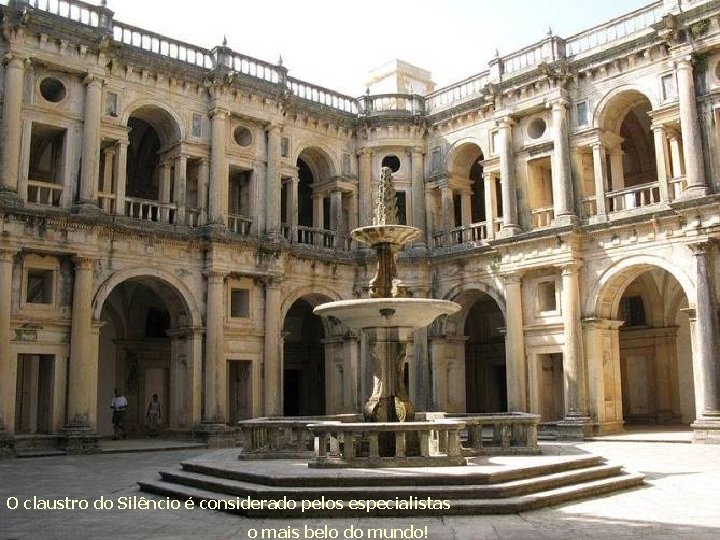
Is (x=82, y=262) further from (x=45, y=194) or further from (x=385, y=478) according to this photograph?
(x=385, y=478)

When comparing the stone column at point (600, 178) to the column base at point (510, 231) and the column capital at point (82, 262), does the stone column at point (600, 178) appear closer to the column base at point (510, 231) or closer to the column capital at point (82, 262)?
the column base at point (510, 231)

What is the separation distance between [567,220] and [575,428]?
22.2ft

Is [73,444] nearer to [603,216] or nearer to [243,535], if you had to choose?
[243,535]

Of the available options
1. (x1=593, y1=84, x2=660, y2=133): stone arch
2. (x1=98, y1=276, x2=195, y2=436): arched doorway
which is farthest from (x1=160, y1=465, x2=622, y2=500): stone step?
(x1=98, y1=276, x2=195, y2=436): arched doorway

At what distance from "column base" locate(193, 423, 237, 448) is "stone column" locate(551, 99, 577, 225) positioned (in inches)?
510

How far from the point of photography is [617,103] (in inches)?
1021

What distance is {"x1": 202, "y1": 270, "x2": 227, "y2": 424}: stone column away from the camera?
25.2 meters

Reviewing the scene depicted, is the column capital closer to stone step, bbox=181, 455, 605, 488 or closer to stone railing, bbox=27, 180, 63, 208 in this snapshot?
stone railing, bbox=27, 180, 63, 208

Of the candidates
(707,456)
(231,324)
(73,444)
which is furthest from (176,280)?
(707,456)

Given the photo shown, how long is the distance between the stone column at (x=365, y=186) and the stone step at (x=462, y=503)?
62.1 ft

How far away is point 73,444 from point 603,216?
17.7 metres

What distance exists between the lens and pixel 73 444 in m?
21.8

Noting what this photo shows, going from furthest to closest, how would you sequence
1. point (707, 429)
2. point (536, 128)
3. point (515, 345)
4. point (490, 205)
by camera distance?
point (490, 205), point (536, 128), point (515, 345), point (707, 429)

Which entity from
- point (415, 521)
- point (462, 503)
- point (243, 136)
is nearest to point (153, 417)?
point (243, 136)
